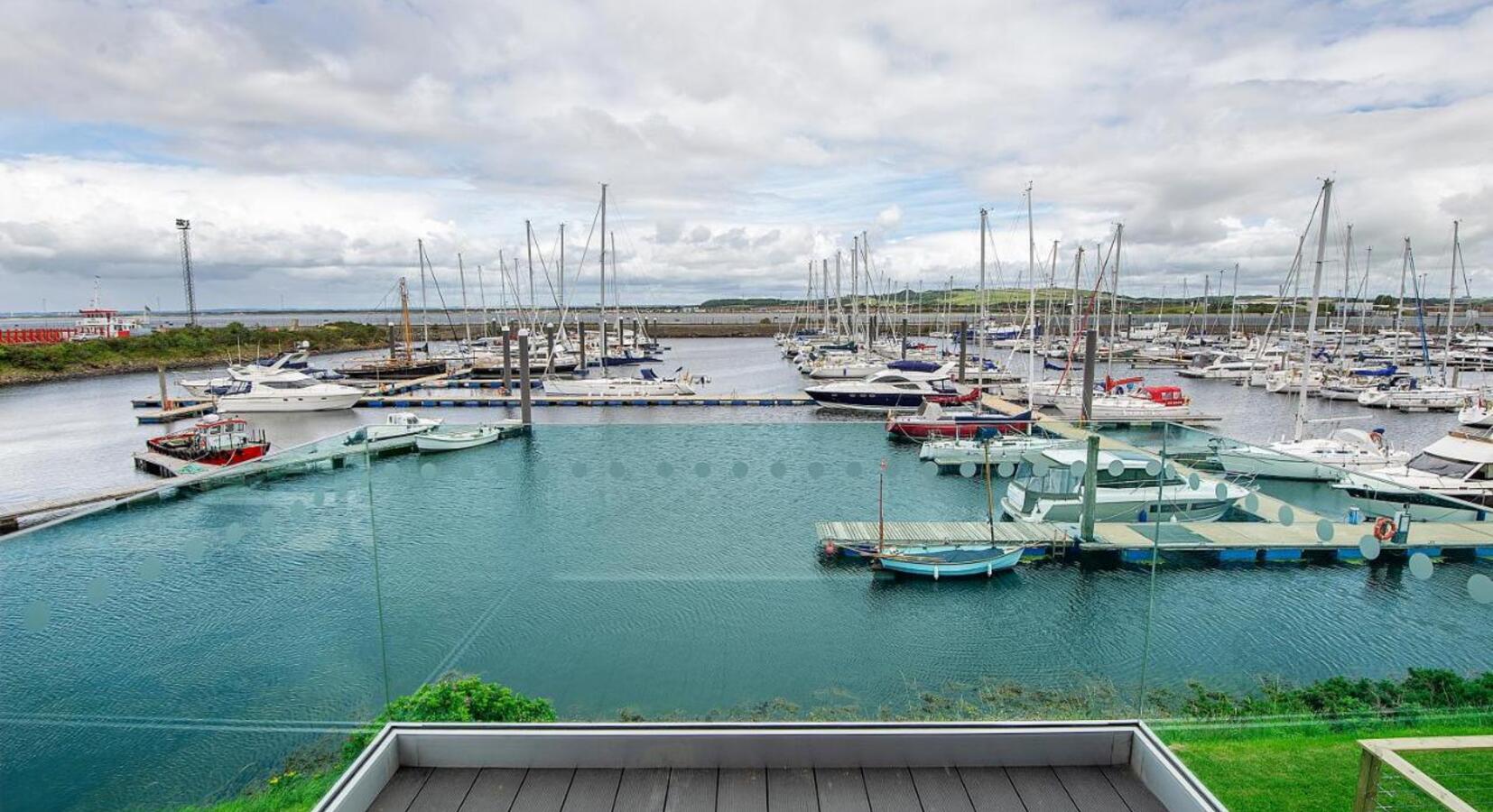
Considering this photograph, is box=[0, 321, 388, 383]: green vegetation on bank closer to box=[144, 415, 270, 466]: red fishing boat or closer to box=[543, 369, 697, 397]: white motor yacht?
box=[543, 369, 697, 397]: white motor yacht

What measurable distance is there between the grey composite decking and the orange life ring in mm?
1534

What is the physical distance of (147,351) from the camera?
38781mm

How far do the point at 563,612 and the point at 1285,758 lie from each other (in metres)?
3.21

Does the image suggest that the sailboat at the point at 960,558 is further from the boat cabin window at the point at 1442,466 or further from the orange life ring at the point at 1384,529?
the boat cabin window at the point at 1442,466

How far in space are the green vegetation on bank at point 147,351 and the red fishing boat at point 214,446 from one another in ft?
70.5

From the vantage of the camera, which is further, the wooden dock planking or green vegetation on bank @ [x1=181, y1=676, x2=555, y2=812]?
the wooden dock planking

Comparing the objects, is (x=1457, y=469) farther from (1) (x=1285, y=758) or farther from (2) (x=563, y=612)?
(2) (x=563, y=612)

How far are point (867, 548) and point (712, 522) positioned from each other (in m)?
1.47

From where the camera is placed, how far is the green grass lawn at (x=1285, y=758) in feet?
7.18

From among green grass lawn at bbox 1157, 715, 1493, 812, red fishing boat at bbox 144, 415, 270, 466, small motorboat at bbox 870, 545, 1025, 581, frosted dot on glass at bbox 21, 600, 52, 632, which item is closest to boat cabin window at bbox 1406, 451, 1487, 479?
small motorboat at bbox 870, 545, 1025, 581

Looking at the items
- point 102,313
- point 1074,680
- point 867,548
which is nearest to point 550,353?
point 867,548

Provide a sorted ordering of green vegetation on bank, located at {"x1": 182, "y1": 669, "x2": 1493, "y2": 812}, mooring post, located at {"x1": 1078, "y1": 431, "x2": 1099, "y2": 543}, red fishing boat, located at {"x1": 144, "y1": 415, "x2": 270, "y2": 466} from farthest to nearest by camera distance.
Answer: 1. red fishing boat, located at {"x1": 144, "y1": 415, "x2": 270, "y2": 466}
2. mooring post, located at {"x1": 1078, "y1": 431, "x2": 1099, "y2": 543}
3. green vegetation on bank, located at {"x1": 182, "y1": 669, "x2": 1493, "y2": 812}

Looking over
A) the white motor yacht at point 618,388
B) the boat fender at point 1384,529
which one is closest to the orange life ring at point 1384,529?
the boat fender at point 1384,529

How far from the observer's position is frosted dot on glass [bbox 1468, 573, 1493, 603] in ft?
8.10
